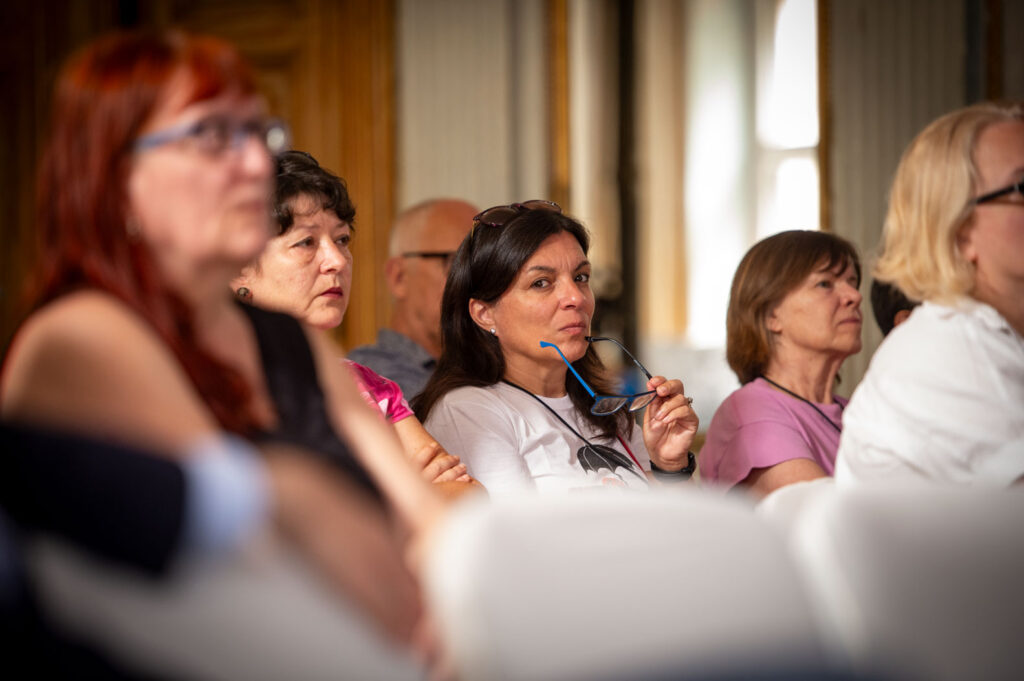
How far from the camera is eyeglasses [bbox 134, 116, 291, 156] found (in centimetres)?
108

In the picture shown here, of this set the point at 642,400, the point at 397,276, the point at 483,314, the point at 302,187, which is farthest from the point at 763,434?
the point at 397,276

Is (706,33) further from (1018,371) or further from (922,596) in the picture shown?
(922,596)

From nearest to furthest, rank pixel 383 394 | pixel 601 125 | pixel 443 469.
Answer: pixel 443 469 < pixel 383 394 < pixel 601 125

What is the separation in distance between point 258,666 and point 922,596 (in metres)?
0.64

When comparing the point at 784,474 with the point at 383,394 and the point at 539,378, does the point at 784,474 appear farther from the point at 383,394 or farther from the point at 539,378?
the point at 383,394

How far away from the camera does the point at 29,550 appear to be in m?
0.97

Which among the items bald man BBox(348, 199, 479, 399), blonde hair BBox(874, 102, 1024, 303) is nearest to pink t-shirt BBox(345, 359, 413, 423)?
blonde hair BBox(874, 102, 1024, 303)

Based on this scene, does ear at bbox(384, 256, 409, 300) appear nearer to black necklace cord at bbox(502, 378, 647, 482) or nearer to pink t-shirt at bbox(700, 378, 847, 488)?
black necklace cord at bbox(502, 378, 647, 482)

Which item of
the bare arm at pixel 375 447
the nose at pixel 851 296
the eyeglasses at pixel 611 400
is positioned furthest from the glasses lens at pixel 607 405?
the bare arm at pixel 375 447

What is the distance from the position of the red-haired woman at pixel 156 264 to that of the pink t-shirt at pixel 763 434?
46.4 inches

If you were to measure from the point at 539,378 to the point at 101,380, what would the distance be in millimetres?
1335

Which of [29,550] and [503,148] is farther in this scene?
[503,148]

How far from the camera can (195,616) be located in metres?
0.94

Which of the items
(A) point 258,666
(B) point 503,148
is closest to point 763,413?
(A) point 258,666
